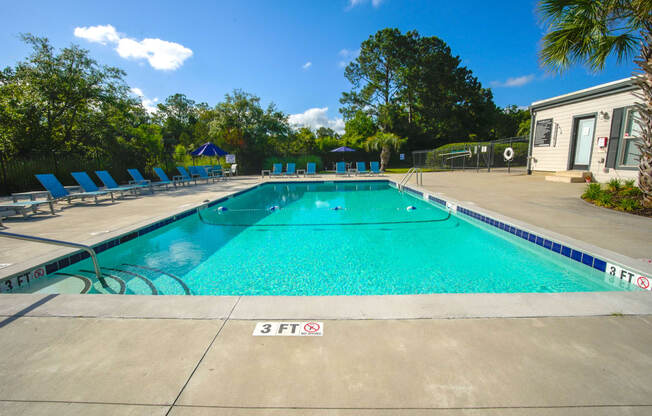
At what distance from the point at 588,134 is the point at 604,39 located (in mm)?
6029

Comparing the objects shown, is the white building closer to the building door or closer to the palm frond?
the building door

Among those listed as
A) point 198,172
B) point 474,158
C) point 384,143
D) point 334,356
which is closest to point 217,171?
point 198,172

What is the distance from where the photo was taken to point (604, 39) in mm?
5727

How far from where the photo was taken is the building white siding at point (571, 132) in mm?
9078

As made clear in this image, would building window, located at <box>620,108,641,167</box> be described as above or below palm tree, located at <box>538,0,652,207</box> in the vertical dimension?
below

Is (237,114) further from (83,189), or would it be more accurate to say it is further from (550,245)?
(550,245)

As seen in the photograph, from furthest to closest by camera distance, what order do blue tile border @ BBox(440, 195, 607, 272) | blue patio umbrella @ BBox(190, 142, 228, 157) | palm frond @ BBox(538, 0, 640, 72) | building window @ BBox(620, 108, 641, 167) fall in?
blue patio umbrella @ BBox(190, 142, 228, 157) → building window @ BBox(620, 108, 641, 167) → palm frond @ BBox(538, 0, 640, 72) → blue tile border @ BBox(440, 195, 607, 272)

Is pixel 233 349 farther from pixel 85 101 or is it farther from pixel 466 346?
pixel 85 101

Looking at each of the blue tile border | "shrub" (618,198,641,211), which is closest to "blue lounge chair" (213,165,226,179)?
the blue tile border

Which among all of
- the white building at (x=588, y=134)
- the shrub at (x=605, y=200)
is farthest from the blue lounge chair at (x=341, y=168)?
the shrub at (x=605, y=200)

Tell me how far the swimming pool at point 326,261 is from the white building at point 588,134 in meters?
7.05

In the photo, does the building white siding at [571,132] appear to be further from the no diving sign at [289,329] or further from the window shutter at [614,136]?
the no diving sign at [289,329]

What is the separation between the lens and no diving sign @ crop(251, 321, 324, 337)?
1742mm

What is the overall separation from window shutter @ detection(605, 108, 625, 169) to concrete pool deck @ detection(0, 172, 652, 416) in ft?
33.3
